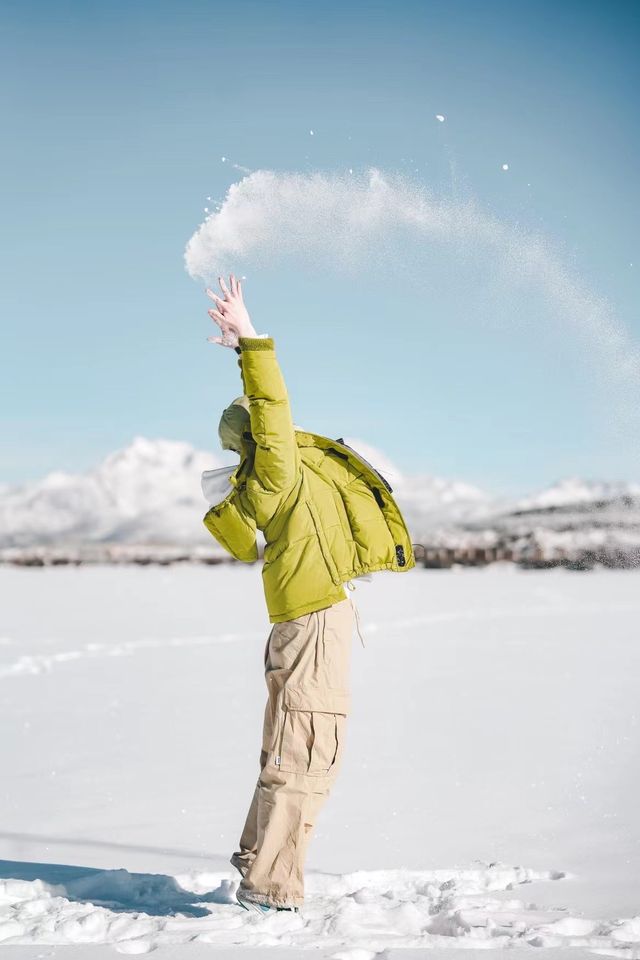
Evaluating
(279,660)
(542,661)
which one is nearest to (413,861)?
(279,660)

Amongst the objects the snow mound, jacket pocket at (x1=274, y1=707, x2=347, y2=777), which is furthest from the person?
the snow mound

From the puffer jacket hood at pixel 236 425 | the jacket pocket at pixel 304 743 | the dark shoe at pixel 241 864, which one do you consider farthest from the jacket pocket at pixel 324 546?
the dark shoe at pixel 241 864

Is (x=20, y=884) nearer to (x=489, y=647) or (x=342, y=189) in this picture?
(x=342, y=189)

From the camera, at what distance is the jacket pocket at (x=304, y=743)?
9.37 ft

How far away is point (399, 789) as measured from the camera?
4.88 metres

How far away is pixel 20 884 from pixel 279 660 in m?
1.34

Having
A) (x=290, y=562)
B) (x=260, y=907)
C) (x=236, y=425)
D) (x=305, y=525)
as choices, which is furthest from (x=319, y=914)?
(x=236, y=425)

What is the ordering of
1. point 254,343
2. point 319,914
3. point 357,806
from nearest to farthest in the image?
point 254,343
point 319,914
point 357,806

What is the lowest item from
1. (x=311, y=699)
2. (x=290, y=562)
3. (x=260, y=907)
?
(x=260, y=907)

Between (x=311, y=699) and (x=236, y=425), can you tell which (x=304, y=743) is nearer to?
(x=311, y=699)

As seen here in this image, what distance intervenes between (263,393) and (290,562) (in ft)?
1.78

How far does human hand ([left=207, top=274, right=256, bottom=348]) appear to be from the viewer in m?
2.81

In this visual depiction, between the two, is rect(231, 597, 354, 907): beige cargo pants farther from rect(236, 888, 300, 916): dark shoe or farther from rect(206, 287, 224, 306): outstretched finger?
rect(206, 287, 224, 306): outstretched finger

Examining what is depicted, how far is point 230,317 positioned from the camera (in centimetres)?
282
